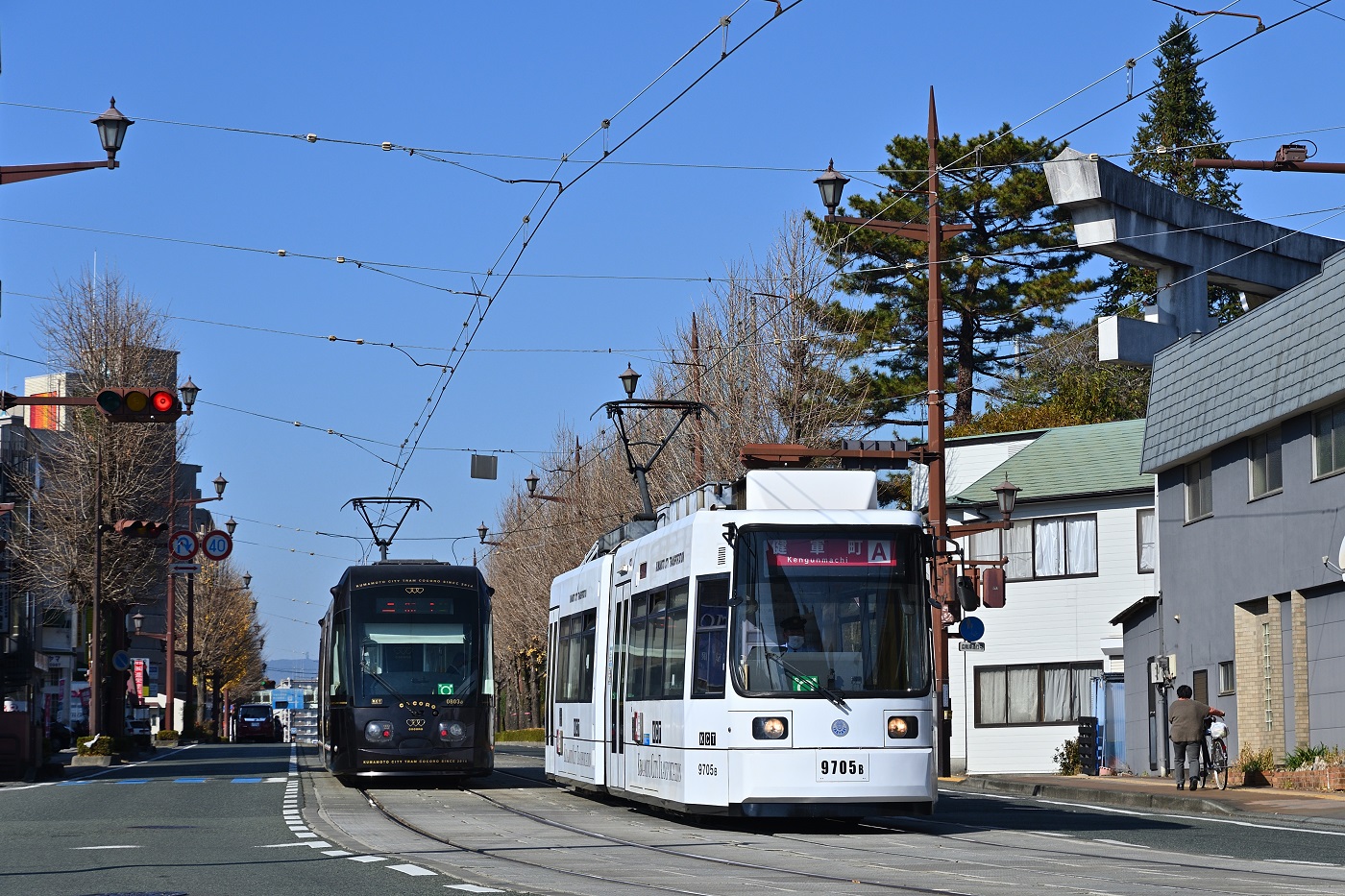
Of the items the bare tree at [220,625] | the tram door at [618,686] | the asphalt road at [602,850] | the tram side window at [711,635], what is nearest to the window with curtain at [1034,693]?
the asphalt road at [602,850]

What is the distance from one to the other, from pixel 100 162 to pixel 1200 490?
19.7 meters

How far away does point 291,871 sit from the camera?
41.4ft

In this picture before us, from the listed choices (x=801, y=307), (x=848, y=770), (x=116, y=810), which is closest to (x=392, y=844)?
(x=848, y=770)

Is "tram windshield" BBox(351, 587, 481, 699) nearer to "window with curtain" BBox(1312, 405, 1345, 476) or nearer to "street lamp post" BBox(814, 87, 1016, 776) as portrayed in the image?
"street lamp post" BBox(814, 87, 1016, 776)

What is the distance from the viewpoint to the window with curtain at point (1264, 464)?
93.8 ft

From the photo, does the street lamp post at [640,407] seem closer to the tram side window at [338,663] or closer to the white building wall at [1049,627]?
the tram side window at [338,663]

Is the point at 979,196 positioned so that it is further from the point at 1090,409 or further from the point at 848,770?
the point at 848,770

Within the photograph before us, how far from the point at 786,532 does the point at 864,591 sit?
0.89 metres

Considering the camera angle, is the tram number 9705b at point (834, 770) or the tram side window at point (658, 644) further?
the tram side window at point (658, 644)

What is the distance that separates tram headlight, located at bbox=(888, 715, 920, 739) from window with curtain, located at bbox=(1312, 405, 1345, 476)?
491 inches

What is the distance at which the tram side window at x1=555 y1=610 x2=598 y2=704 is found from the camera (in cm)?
2230

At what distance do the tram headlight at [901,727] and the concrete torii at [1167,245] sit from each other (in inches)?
656

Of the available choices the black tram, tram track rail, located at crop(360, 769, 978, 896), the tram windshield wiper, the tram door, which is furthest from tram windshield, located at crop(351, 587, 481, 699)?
the tram windshield wiper

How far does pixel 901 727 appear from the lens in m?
16.3
